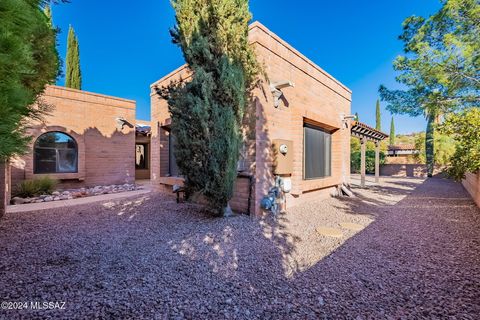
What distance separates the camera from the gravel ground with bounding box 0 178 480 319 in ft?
6.97

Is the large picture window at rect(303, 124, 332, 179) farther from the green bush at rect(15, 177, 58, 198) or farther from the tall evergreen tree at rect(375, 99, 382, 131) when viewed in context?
the tall evergreen tree at rect(375, 99, 382, 131)

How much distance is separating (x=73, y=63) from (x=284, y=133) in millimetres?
19188

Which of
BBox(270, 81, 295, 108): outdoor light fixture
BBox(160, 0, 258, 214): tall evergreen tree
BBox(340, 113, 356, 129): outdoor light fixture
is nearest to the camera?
BBox(160, 0, 258, 214): tall evergreen tree

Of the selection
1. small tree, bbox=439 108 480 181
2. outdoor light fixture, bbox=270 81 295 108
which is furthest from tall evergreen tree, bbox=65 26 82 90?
small tree, bbox=439 108 480 181

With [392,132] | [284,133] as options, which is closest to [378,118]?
[392,132]

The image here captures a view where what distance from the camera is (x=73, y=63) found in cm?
1680

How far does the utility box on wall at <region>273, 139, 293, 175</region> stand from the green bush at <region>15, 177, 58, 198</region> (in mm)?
8807

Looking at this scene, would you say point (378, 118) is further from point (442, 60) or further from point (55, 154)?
point (55, 154)

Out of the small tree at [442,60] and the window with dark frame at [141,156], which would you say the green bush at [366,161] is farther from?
the window with dark frame at [141,156]

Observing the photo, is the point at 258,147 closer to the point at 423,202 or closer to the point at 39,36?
the point at 39,36

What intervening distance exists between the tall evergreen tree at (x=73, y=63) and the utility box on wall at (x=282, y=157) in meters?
18.3

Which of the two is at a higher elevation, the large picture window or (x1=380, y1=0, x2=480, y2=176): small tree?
(x1=380, y1=0, x2=480, y2=176): small tree

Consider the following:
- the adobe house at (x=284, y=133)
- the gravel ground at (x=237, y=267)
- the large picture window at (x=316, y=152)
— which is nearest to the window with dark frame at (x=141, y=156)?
the adobe house at (x=284, y=133)

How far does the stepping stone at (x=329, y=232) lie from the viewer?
4184 mm
